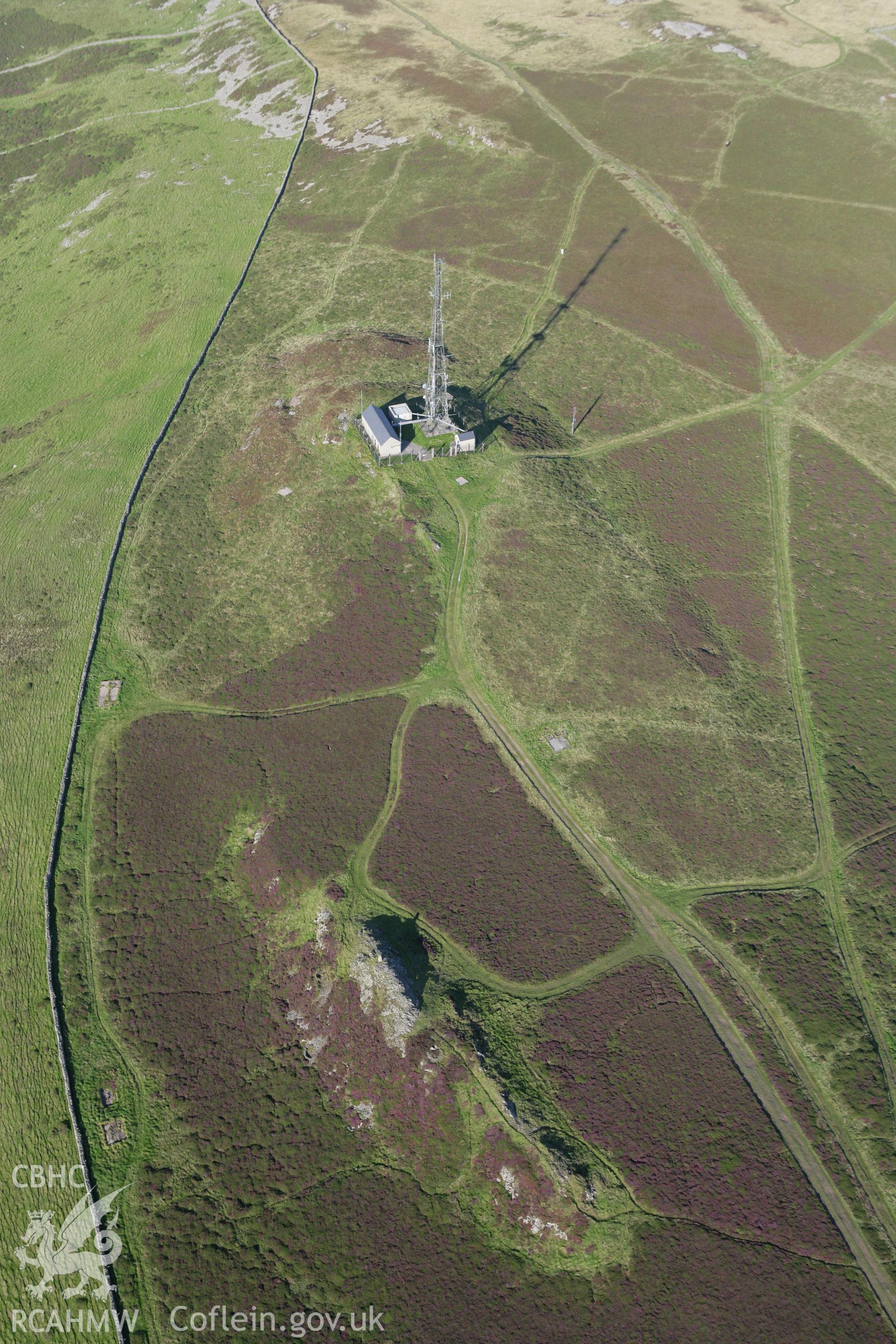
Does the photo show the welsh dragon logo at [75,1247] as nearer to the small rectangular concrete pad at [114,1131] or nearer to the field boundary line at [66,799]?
the field boundary line at [66,799]

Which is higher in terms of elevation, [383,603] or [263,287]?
[263,287]

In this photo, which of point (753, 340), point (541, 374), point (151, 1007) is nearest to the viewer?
point (151, 1007)

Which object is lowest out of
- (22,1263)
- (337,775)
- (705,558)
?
(22,1263)

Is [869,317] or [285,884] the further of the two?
[869,317]

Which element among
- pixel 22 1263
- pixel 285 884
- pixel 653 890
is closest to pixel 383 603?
pixel 285 884

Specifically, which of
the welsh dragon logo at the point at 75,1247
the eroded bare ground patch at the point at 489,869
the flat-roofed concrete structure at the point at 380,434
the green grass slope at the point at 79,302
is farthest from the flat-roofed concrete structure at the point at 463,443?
the welsh dragon logo at the point at 75,1247

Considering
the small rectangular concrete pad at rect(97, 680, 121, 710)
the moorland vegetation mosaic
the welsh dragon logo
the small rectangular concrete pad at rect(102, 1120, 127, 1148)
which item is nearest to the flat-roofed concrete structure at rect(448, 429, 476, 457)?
the moorland vegetation mosaic

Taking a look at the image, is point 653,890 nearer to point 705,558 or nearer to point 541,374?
point 705,558
